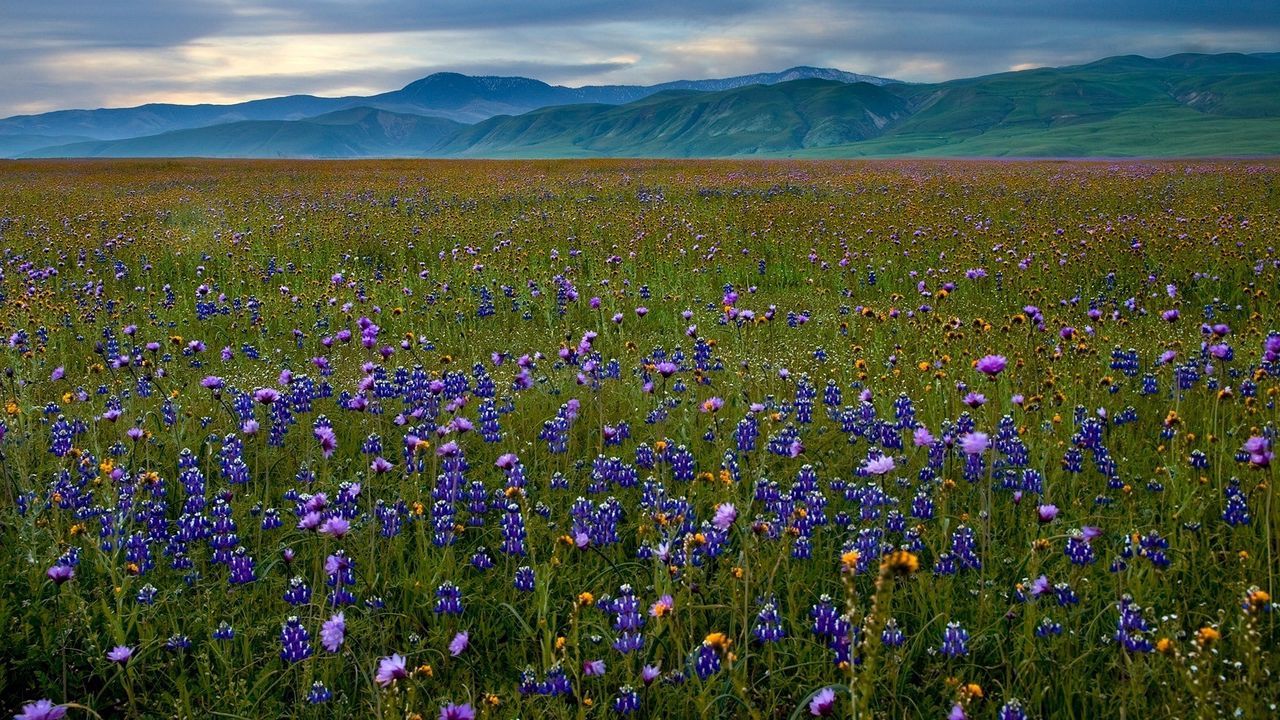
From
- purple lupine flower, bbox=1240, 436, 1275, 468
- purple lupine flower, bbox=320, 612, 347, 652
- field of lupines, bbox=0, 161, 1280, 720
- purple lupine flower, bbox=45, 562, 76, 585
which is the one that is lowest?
field of lupines, bbox=0, 161, 1280, 720

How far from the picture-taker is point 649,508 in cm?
360

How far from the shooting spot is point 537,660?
300cm

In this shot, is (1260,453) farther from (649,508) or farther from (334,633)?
(334,633)

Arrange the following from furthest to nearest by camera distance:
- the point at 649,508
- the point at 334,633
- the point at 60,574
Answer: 1. the point at 649,508
2. the point at 60,574
3. the point at 334,633

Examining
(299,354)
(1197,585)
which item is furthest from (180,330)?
(1197,585)

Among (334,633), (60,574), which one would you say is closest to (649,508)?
(334,633)

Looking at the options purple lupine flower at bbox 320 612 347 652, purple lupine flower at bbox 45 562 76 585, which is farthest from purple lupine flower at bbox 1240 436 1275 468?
purple lupine flower at bbox 45 562 76 585

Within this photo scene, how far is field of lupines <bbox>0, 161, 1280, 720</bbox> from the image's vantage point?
2689 mm

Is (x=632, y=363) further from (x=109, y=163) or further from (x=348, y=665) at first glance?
(x=109, y=163)

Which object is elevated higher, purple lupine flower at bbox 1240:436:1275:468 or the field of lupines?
purple lupine flower at bbox 1240:436:1275:468

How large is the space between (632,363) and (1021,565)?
14.2 feet

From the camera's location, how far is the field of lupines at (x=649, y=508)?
8.82 feet

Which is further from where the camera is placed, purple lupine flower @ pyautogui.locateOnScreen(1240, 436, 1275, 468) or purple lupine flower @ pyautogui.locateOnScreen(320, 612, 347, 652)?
purple lupine flower @ pyautogui.locateOnScreen(1240, 436, 1275, 468)

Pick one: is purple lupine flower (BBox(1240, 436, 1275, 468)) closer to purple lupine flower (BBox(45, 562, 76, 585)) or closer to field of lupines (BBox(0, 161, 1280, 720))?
field of lupines (BBox(0, 161, 1280, 720))
